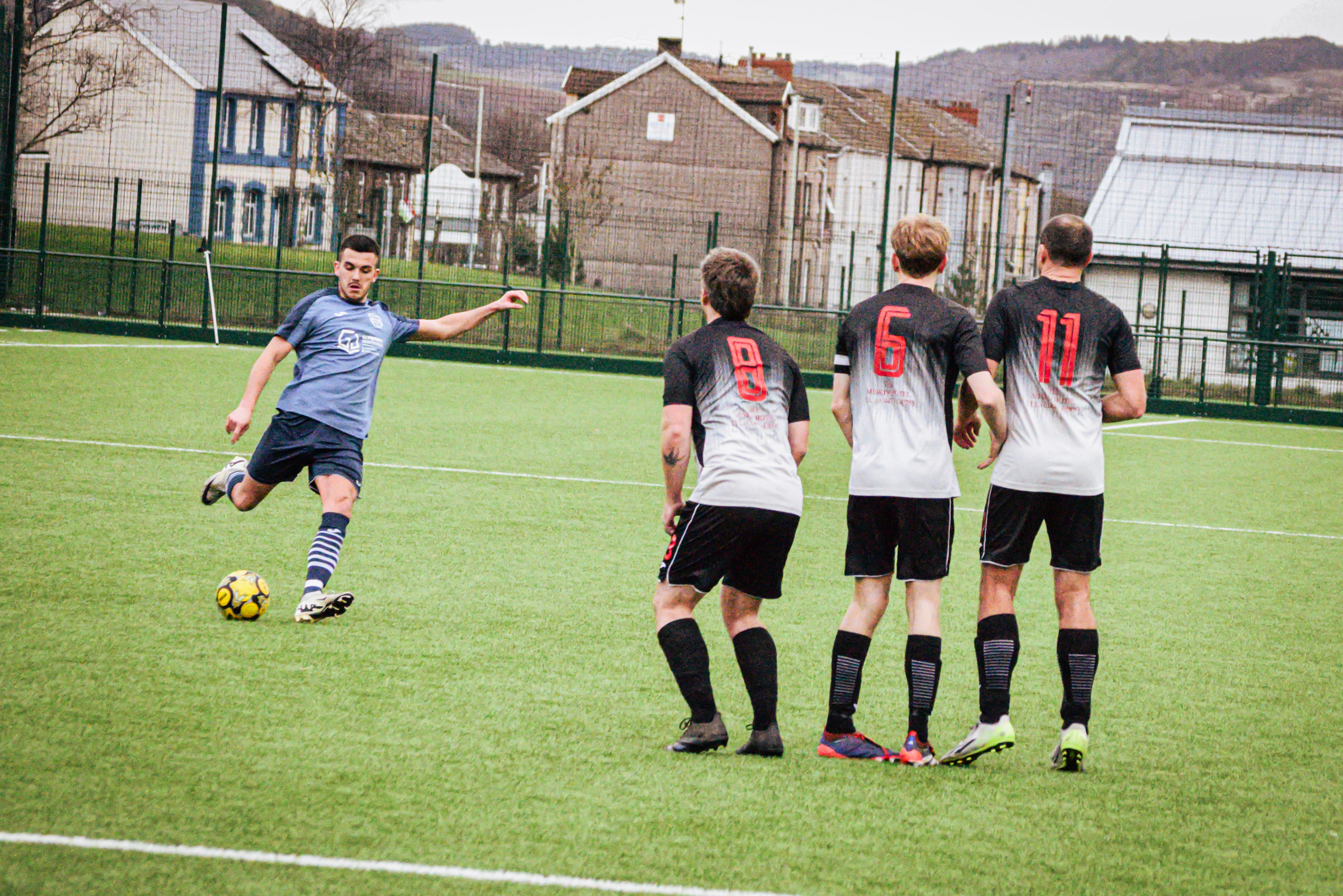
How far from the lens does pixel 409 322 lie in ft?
22.4

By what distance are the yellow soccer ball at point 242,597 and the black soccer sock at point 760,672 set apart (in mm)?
2398

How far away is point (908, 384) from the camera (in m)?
4.61

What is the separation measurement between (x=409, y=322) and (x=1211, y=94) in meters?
36.8

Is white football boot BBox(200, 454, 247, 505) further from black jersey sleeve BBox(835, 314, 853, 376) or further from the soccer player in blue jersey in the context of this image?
black jersey sleeve BBox(835, 314, 853, 376)

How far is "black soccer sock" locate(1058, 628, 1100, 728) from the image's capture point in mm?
4594

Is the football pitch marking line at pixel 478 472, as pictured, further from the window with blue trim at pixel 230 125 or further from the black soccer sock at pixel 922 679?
the window with blue trim at pixel 230 125

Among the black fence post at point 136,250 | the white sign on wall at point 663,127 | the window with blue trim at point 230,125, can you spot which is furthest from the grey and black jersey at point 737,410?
the white sign on wall at point 663,127

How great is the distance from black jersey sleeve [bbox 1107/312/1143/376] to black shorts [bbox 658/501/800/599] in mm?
1244

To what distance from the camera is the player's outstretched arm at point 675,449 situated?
14.2 ft

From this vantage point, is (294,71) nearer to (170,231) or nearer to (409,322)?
(170,231)

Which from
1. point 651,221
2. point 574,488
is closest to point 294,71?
point 651,221

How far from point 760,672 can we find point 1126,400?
156 centimetres

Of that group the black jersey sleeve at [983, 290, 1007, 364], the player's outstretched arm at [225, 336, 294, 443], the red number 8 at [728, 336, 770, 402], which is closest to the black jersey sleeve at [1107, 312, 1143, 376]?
the black jersey sleeve at [983, 290, 1007, 364]

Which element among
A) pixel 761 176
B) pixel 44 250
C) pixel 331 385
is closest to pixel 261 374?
pixel 331 385
